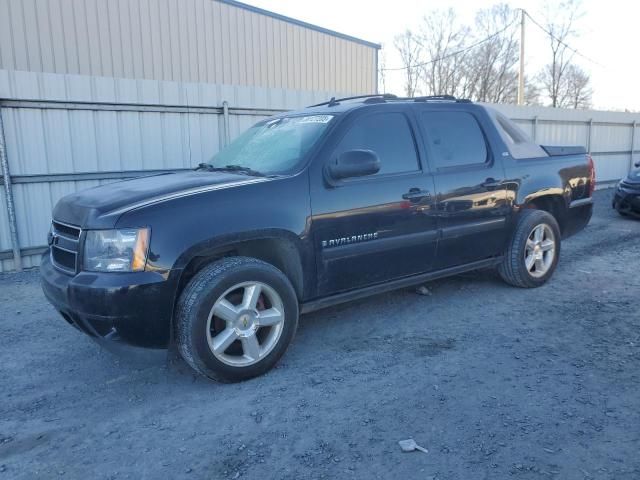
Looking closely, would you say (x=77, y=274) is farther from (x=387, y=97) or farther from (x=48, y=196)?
(x=48, y=196)

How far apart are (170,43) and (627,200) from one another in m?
10.5

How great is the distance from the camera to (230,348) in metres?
3.55

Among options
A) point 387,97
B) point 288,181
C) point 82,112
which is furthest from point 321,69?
point 288,181

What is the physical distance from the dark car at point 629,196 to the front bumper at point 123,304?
9243 mm

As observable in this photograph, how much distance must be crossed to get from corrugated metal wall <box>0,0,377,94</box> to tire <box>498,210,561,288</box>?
1011 cm

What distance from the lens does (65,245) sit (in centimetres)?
346

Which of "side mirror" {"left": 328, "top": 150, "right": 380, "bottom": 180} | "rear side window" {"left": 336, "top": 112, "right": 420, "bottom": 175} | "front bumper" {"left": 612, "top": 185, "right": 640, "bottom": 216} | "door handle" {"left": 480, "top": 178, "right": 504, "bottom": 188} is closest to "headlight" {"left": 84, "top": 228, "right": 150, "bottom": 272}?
"side mirror" {"left": 328, "top": 150, "right": 380, "bottom": 180}

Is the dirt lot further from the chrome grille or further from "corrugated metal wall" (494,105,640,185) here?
"corrugated metal wall" (494,105,640,185)

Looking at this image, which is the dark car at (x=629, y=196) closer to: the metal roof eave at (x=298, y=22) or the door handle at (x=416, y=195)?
the door handle at (x=416, y=195)

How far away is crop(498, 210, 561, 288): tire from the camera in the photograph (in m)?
5.14

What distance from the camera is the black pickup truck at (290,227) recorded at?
316cm

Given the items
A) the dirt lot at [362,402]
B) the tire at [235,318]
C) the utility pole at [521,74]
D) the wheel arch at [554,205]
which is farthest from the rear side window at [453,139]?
the utility pole at [521,74]

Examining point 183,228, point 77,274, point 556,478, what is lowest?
point 556,478

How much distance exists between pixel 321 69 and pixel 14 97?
11088 mm
